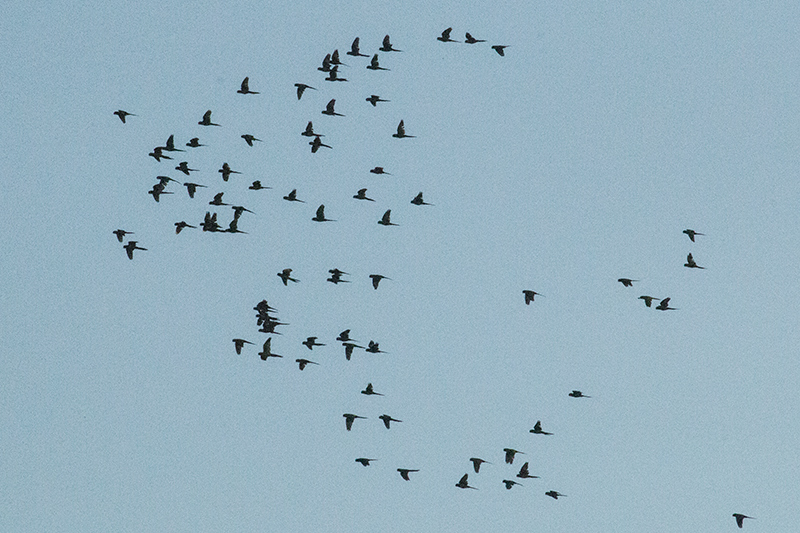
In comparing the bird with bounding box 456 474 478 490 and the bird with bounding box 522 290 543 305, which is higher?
the bird with bounding box 522 290 543 305

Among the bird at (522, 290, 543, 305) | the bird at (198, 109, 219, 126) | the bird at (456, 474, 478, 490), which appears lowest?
the bird at (456, 474, 478, 490)

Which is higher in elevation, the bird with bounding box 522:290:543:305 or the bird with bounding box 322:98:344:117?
the bird with bounding box 322:98:344:117

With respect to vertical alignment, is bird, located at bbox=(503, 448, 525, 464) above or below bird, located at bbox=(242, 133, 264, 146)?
below

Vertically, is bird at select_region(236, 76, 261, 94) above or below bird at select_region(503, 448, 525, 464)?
above

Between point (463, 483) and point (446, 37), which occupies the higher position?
point (446, 37)

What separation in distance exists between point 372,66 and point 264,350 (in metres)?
19.7

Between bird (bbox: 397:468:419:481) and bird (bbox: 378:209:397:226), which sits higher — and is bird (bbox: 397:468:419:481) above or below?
below

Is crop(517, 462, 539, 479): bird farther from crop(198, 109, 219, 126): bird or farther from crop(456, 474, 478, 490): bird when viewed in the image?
crop(198, 109, 219, 126): bird

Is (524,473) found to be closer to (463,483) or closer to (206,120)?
(463,483)

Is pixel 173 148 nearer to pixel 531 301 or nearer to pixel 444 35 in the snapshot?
pixel 444 35

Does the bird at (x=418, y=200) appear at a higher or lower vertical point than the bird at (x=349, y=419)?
higher

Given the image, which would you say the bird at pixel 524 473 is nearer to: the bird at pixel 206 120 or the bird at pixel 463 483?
the bird at pixel 463 483

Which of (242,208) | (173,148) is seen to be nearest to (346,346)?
(242,208)

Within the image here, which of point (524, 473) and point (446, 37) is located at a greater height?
point (446, 37)
